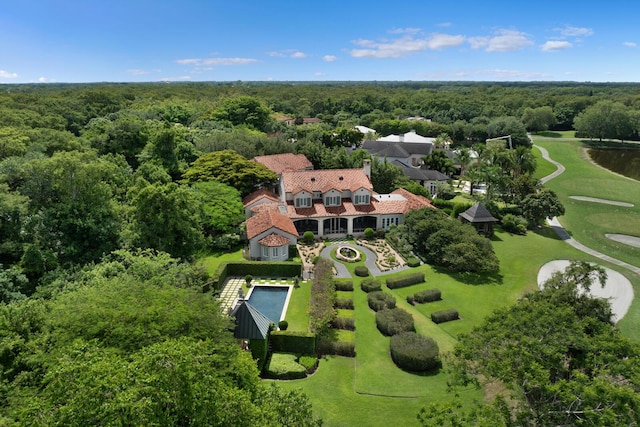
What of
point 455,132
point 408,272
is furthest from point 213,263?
point 455,132

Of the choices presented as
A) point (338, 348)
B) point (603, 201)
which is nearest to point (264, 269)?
point (338, 348)

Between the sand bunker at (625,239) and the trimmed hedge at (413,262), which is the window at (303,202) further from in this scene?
the sand bunker at (625,239)

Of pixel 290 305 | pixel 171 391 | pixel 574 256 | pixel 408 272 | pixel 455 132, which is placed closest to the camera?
pixel 171 391

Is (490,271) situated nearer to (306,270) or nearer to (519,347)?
(306,270)

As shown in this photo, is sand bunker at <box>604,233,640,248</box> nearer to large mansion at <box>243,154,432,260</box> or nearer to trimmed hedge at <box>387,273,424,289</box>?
large mansion at <box>243,154,432,260</box>

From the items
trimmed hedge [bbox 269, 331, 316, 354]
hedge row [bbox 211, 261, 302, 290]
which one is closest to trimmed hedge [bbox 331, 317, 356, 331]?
trimmed hedge [bbox 269, 331, 316, 354]
